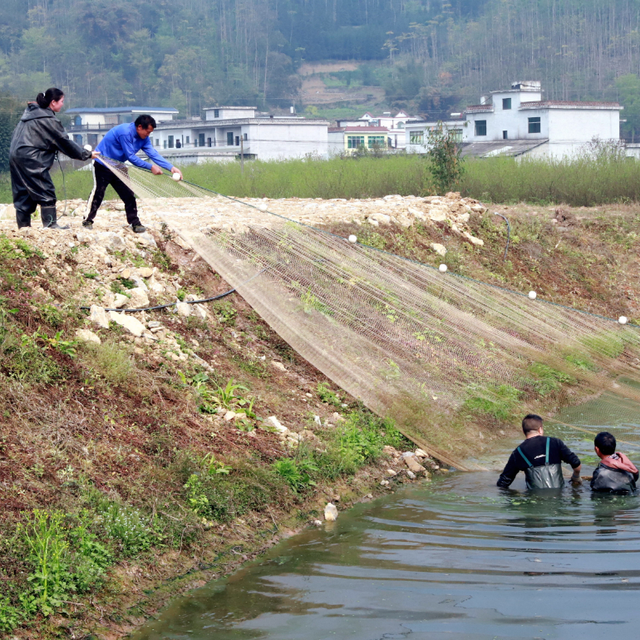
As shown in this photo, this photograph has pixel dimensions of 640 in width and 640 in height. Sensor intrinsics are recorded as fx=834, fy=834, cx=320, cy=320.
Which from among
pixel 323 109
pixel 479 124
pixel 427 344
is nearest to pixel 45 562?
pixel 427 344

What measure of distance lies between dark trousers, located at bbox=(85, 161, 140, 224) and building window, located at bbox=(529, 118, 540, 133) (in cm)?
3500

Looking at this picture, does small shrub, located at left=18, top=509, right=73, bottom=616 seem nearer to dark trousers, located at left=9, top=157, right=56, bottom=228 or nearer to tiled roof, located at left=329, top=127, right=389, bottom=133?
dark trousers, located at left=9, top=157, right=56, bottom=228

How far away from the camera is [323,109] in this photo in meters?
78.6

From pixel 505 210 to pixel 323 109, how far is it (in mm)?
67125

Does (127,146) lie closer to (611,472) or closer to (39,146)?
(39,146)

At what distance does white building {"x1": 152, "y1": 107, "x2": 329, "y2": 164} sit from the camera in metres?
44.5

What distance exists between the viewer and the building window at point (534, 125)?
39781mm

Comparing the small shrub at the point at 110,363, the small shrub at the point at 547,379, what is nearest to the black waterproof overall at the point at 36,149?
the small shrub at the point at 110,363

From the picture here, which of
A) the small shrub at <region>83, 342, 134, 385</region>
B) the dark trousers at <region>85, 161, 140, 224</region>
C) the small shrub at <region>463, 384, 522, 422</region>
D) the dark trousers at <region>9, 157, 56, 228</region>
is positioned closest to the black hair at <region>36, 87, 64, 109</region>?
the dark trousers at <region>9, 157, 56, 228</region>

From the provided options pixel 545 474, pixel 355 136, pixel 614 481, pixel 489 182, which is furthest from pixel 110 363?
pixel 355 136

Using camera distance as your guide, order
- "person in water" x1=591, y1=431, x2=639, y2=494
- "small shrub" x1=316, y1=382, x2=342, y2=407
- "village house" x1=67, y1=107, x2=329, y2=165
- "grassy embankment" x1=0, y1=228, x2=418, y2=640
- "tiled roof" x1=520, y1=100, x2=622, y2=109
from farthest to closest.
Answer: "village house" x1=67, y1=107, x2=329, y2=165, "tiled roof" x1=520, y1=100, x2=622, y2=109, "small shrub" x1=316, y1=382, x2=342, y2=407, "person in water" x1=591, y1=431, x2=639, y2=494, "grassy embankment" x1=0, y1=228, x2=418, y2=640

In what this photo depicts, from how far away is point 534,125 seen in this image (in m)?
39.9

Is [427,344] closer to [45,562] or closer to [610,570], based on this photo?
[610,570]

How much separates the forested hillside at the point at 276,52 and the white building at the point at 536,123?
26.6 meters
